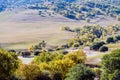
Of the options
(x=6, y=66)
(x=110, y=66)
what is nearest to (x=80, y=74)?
(x=110, y=66)

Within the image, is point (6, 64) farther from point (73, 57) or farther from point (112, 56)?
point (73, 57)

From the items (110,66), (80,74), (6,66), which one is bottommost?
(80,74)

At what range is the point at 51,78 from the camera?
303ft

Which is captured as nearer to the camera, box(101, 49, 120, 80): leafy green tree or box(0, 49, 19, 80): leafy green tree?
box(0, 49, 19, 80): leafy green tree

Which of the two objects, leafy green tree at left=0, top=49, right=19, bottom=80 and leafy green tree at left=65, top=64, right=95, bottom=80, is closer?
leafy green tree at left=0, top=49, right=19, bottom=80

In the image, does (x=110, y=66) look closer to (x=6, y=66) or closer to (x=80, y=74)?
(x=80, y=74)

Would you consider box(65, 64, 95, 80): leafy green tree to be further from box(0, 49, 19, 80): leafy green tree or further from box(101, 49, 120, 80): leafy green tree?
box(0, 49, 19, 80): leafy green tree

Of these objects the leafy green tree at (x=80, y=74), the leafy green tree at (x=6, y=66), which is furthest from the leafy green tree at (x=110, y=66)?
the leafy green tree at (x=6, y=66)

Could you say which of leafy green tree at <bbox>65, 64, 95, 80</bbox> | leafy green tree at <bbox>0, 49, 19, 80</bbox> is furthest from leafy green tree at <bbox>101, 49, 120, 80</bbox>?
leafy green tree at <bbox>0, 49, 19, 80</bbox>

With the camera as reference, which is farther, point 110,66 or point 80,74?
point 110,66

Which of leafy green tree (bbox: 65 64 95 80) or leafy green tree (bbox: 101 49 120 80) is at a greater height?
leafy green tree (bbox: 101 49 120 80)

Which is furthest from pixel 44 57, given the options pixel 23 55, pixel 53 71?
pixel 23 55

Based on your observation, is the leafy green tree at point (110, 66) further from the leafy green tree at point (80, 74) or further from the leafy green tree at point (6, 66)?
the leafy green tree at point (6, 66)

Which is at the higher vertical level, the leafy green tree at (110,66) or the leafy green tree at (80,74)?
the leafy green tree at (110,66)
